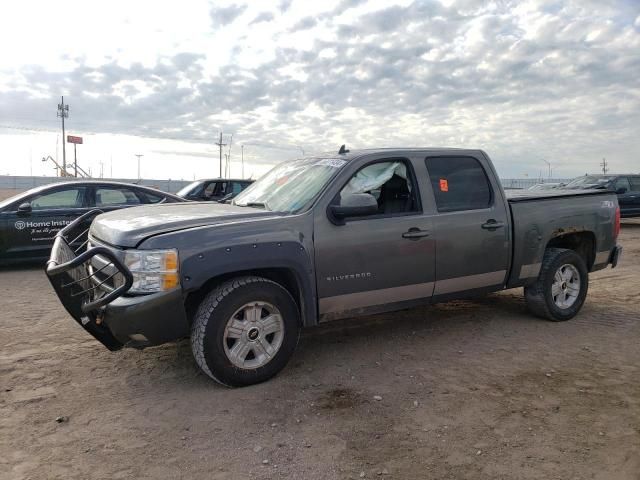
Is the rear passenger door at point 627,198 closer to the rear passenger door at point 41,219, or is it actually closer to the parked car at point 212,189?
the parked car at point 212,189

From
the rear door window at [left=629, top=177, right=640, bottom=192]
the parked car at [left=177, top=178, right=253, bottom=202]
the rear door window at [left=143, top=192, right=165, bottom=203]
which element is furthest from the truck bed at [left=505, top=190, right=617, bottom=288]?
the rear door window at [left=629, top=177, right=640, bottom=192]

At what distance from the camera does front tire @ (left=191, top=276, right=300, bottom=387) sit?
3715mm

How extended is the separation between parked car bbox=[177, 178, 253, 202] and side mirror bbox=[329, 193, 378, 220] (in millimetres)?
9058

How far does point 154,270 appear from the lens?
11.7 ft

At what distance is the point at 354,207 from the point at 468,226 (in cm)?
136

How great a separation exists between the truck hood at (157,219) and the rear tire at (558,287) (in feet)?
10.3

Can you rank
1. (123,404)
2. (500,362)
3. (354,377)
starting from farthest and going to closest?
(500,362) < (354,377) < (123,404)

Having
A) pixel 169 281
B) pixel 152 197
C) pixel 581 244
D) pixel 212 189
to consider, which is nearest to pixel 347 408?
pixel 169 281

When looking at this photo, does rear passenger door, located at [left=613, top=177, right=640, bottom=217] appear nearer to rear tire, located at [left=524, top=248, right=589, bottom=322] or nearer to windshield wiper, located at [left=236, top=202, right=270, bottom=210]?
rear tire, located at [left=524, top=248, right=589, bottom=322]

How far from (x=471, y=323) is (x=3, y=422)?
4.37 meters

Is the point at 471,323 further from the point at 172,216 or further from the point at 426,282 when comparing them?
the point at 172,216

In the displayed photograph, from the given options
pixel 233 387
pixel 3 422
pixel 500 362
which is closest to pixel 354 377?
pixel 233 387

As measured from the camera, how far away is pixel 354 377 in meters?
4.16

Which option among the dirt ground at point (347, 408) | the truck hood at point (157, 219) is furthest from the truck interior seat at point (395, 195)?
the dirt ground at point (347, 408)
